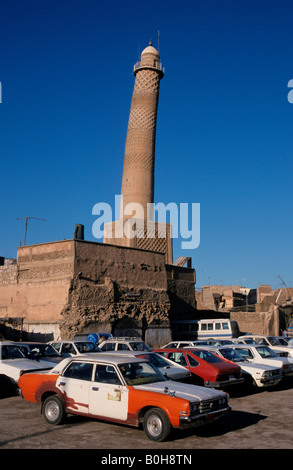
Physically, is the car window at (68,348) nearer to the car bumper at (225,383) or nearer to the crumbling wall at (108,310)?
the car bumper at (225,383)

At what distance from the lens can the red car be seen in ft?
40.8

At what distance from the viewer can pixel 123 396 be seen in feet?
26.8

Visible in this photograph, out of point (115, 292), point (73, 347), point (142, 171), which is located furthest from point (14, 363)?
point (142, 171)

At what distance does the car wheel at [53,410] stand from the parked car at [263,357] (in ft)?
27.4

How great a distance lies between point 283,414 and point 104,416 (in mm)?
4463

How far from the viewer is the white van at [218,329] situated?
25.8 m

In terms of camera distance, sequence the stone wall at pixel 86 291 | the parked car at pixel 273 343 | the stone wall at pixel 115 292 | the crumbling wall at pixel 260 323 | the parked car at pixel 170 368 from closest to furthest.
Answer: the parked car at pixel 170 368, the parked car at pixel 273 343, the stone wall at pixel 115 292, the stone wall at pixel 86 291, the crumbling wall at pixel 260 323

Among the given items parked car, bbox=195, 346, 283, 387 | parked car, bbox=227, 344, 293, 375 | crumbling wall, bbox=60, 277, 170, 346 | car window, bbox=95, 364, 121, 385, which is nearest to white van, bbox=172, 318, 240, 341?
crumbling wall, bbox=60, 277, 170, 346

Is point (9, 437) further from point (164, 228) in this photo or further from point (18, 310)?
point (164, 228)

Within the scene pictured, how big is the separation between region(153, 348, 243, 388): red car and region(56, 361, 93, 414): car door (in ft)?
13.5

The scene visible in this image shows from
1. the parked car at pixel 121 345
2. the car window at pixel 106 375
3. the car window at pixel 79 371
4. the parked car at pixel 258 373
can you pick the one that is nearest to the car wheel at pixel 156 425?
the car window at pixel 106 375

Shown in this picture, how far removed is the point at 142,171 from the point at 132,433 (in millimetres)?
25741
